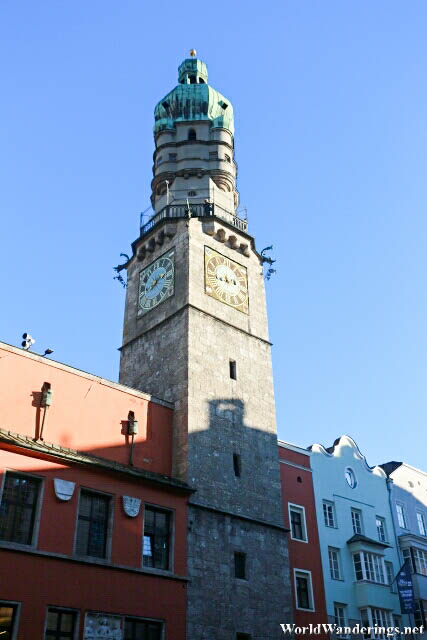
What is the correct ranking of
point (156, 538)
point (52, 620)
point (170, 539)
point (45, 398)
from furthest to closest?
1. point (170, 539)
2. point (156, 538)
3. point (45, 398)
4. point (52, 620)

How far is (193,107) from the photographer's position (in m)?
42.3

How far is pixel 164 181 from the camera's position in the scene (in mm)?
39469

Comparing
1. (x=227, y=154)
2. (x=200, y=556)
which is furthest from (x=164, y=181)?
(x=200, y=556)

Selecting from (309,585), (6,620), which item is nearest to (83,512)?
(6,620)

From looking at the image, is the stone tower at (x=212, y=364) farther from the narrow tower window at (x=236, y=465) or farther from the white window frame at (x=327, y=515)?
the white window frame at (x=327, y=515)

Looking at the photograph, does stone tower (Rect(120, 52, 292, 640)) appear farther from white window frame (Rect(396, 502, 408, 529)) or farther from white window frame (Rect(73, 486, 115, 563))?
white window frame (Rect(396, 502, 408, 529))

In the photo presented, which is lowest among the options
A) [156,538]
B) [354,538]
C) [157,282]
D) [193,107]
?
[156,538]

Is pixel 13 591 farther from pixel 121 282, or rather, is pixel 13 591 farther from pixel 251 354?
pixel 121 282

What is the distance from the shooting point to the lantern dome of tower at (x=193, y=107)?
41.8 m

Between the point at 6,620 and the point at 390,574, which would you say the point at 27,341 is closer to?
the point at 6,620

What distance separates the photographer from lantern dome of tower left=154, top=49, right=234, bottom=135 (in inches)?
1647

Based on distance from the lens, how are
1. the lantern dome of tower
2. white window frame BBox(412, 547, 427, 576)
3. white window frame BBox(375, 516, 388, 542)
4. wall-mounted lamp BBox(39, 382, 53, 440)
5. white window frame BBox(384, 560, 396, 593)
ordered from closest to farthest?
wall-mounted lamp BBox(39, 382, 53, 440) → white window frame BBox(384, 560, 396, 593) → white window frame BBox(412, 547, 427, 576) → white window frame BBox(375, 516, 388, 542) → the lantern dome of tower

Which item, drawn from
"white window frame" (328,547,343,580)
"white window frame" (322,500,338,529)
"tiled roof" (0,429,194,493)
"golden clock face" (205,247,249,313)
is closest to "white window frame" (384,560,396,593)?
"white window frame" (328,547,343,580)

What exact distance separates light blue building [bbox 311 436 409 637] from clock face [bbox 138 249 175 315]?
1064 centimetres
